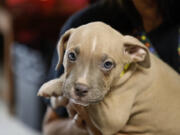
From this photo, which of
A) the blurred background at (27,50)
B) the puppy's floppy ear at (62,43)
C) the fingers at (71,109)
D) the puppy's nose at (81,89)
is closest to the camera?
the puppy's nose at (81,89)

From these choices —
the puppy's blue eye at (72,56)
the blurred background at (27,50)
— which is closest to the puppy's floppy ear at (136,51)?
the puppy's blue eye at (72,56)

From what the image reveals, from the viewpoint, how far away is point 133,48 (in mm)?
806

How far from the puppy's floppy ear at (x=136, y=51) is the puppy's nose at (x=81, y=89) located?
0.17 meters

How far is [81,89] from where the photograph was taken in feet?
2.20

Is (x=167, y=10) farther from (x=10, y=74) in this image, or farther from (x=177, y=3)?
(x=10, y=74)

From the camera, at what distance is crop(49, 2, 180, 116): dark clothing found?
0.95m

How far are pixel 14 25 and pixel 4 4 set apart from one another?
216 millimetres

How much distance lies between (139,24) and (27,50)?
132 centimetres

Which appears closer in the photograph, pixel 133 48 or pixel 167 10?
pixel 133 48

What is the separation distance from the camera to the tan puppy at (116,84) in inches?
27.3

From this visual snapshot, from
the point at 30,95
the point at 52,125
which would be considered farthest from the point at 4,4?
the point at 52,125

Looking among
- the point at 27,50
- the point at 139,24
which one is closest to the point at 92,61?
the point at 139,24

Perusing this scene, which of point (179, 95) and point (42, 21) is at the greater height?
point (179, 95)

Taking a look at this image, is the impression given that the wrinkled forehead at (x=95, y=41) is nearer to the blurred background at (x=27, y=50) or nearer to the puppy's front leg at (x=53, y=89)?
the puppy's front leg at (x=53, y=89)
